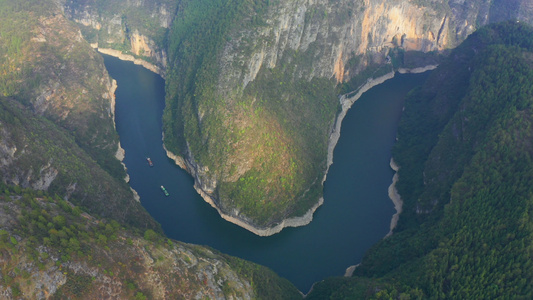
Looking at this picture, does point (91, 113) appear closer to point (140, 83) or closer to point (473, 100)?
point (140, 83)

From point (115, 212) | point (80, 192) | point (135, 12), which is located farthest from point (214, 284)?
point (135, 12)

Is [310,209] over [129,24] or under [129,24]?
under

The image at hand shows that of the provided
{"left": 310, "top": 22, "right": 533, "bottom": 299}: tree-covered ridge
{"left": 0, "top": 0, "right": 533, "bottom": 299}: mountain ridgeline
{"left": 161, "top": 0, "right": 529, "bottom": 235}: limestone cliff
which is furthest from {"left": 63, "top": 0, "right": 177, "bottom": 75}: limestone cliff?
{"left": 310, "top": 22, "right": 533, "bottom": 299}: tree-covered ridge

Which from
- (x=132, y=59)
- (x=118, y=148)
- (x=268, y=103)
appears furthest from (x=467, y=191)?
(x=132, y=59)

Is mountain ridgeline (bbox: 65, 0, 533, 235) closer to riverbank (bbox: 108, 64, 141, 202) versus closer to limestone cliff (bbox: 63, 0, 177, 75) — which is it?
limestone cliff (bbox: 63, 0, 177, 75)

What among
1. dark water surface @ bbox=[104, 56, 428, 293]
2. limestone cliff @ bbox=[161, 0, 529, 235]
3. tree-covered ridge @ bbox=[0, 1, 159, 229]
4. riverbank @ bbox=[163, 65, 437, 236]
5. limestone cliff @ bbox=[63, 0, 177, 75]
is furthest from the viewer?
limestone cliff @ bbox=[63, 0, 177, 75]

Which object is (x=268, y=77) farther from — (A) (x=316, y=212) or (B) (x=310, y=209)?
(A) (x=316, y=212)
